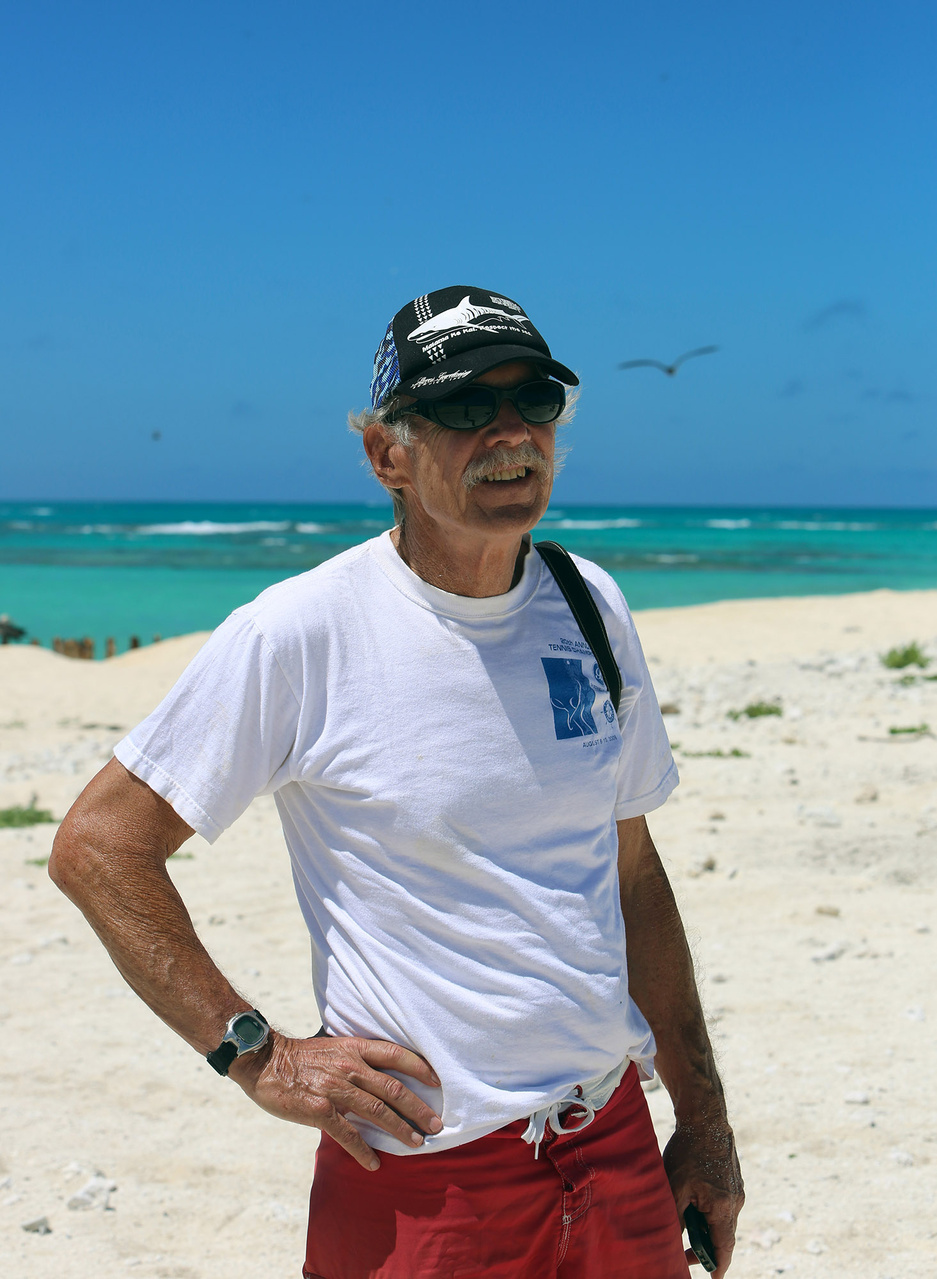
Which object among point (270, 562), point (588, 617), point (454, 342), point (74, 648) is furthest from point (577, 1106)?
point (270, 562)

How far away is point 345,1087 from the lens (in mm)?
1837

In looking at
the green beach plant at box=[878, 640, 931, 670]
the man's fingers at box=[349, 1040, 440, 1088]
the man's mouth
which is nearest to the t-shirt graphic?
the man's mouth

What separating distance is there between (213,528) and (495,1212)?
72.0 m

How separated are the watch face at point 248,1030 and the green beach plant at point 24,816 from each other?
6524 mm

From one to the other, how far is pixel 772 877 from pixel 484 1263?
4.45 metres

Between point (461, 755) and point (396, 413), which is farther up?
point (396, 413)

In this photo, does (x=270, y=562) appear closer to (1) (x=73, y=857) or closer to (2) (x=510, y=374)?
(2) (x=510, y=374)

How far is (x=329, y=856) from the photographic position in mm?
1949

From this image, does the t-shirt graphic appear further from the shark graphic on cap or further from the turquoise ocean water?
the turquoise ocean water

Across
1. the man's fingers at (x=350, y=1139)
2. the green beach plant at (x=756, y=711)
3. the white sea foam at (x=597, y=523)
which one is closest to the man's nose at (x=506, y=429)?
the man's fingers at (x=350, y=1139)

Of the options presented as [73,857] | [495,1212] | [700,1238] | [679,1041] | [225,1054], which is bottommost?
[700,1238]

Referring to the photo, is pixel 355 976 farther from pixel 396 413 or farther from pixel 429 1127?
pixel 396 413

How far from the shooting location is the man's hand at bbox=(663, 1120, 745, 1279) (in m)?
2.32

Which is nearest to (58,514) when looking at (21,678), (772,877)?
(21,678)
